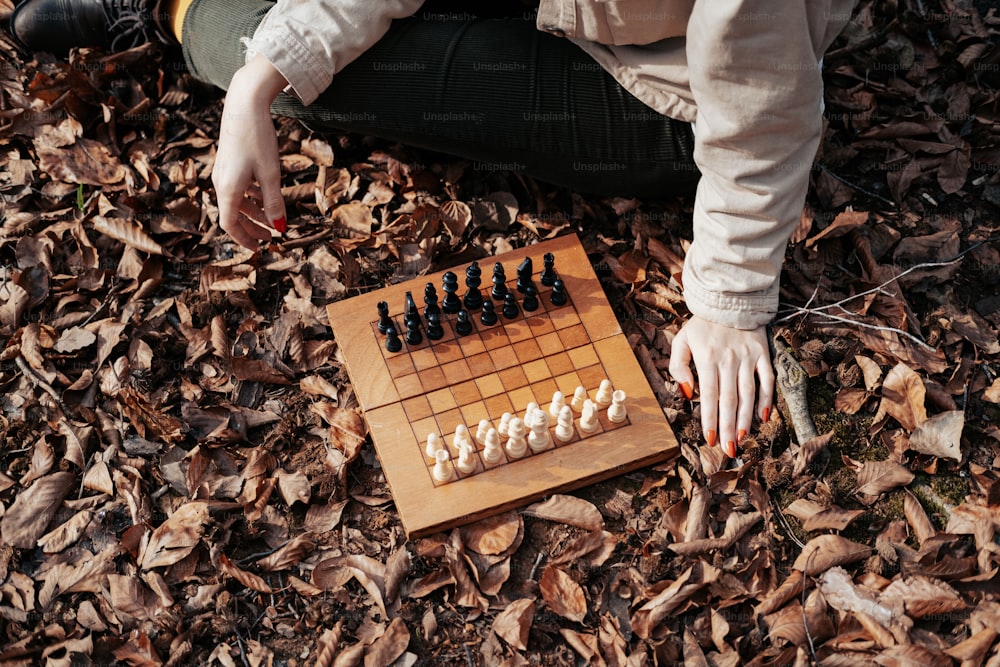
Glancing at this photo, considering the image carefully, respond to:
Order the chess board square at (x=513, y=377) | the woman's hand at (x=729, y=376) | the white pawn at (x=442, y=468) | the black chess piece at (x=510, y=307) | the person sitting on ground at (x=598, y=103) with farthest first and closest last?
the black chess piece at (x=510, y=307) → the chess board square at (x=513, y=377) → the woman's hand at (x=729, y=376) → the white pawn at (x=442, y=468) → the person sitting on ground at (x=598, y=103)

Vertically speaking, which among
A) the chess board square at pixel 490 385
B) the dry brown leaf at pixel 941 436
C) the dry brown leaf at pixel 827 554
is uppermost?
the chess board square at pixel 490 385

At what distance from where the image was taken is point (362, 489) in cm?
237

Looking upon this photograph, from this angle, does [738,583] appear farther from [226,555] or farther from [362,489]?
[226,555]

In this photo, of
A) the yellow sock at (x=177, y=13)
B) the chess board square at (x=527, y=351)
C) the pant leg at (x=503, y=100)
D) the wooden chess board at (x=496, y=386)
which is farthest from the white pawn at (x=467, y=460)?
the yellow sock at (x=177, y=13)

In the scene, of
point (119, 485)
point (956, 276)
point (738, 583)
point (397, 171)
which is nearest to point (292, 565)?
point (119, 485)

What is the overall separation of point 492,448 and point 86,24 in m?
2.32

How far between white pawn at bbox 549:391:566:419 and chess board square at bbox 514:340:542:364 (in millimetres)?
173

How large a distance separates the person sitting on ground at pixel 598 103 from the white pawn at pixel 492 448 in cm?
58

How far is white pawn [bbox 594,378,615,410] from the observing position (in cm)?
238

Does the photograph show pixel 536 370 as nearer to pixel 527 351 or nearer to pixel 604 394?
pixel 527 351

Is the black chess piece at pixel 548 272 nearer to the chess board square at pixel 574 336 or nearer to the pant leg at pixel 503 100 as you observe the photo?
the chess board square at pixel 574 336

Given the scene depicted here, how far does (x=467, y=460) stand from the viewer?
7.45ft

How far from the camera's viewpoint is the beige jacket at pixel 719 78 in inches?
78.0

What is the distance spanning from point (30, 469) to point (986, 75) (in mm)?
3597
